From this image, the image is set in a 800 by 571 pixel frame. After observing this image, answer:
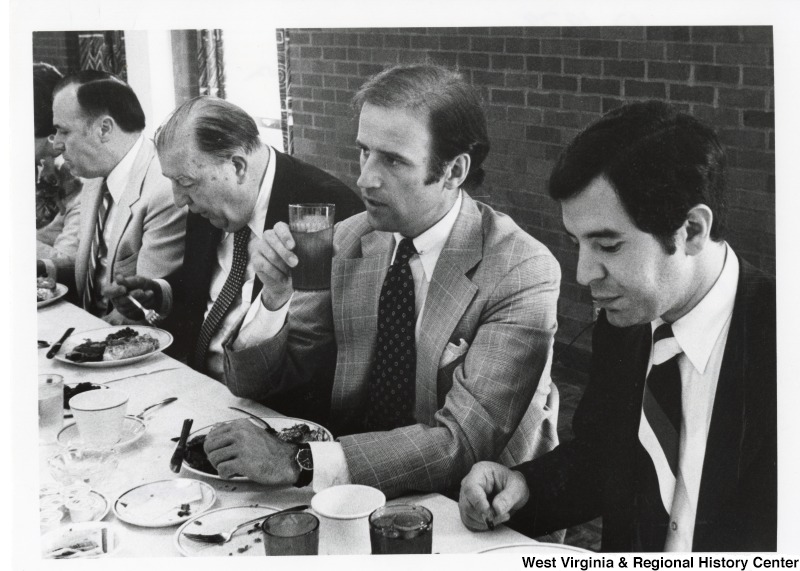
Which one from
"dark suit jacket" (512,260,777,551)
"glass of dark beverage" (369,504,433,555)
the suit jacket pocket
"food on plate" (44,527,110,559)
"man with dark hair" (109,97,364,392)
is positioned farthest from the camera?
the suit jacket pocket

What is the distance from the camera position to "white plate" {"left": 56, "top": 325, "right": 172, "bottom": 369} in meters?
2.23

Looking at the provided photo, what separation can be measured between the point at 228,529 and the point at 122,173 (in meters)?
1.00

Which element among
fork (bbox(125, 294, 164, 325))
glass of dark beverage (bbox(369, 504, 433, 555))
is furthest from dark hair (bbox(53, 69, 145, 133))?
glass of dark beverage (bbox(369, 504, 433, 555))

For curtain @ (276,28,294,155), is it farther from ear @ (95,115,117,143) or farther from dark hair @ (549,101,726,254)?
dark hair @ (549,101,726,254)

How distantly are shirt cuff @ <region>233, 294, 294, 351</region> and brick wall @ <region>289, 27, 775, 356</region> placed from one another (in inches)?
15.3

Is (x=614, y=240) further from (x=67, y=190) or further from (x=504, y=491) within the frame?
(x=67, y=190)

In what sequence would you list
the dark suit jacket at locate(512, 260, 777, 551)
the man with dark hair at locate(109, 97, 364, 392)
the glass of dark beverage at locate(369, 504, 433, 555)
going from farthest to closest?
the man with dark hair at locate(109, 97, 364, 392), the dark suit jacket at locate(512, 260, 777, 551), the glass of dark beverage at locate(369, 504, 433, 555)

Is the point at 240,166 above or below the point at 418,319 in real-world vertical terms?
above

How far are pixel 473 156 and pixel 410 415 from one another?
61 centimetres

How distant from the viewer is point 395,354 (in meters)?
2.01

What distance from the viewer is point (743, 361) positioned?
74.5 inches

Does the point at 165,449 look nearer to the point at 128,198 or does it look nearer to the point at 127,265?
the point at 127,265

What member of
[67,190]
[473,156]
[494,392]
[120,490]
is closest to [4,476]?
[120,490]

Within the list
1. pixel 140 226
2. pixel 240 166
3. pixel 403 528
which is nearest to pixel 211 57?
pixel 240 166
